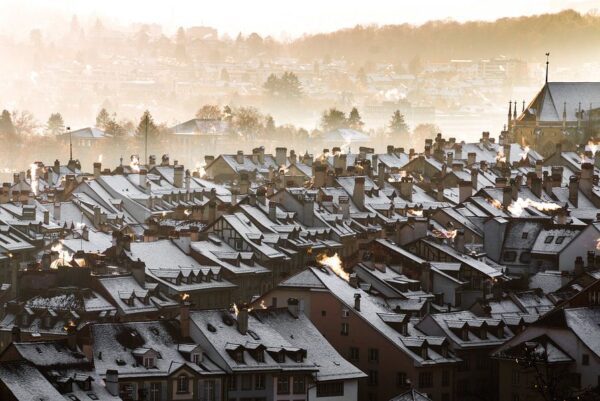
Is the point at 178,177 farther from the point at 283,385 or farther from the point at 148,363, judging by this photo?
the point at 148,363

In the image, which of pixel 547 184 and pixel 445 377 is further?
pixel 547 184

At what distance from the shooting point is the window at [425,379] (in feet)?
345

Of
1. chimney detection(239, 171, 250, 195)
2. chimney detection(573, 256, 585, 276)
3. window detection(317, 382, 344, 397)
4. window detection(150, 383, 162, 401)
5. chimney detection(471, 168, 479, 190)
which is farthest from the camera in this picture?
chimney detection(471, 168, 479, 190)

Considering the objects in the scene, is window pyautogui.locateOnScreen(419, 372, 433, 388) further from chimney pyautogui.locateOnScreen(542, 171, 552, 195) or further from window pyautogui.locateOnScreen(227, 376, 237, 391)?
chimney pyautogui.locateOnScreen(542, 171, 552, 195)

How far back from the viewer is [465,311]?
4555 inches

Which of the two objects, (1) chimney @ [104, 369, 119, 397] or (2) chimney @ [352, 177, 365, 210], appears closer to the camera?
(1) chimney @ [104, 369, 119, 397]

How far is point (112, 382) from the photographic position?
86.5 meters

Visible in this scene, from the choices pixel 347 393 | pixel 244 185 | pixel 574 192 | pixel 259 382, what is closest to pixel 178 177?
pixel 244 185

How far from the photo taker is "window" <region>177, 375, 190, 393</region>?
9256 centimetres

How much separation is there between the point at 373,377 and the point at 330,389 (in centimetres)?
695

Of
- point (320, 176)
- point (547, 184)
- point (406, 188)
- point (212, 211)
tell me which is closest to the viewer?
point (212, 211)

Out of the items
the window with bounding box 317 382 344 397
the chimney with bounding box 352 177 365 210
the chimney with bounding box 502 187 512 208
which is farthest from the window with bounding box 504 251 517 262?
the window with bounding box 317 382 344 397

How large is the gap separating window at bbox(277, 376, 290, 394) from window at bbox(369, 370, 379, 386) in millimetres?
8904

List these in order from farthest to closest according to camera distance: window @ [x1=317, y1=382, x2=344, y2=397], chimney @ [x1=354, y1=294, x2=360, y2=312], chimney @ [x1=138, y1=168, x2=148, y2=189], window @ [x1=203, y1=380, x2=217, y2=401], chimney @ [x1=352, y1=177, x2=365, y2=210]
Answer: chimney @ [x1=138, y1=168, x2=148, y2=189], chimney @ [x1=352, y1=177, x2=365, y2=210], chimney @ [x1=354, y1=294, x2=360, y2=312], window @ [x1=317, y1=382, x2=344, y2=397], window @ [x1=203, y1=380, x2=217, y2=401]
